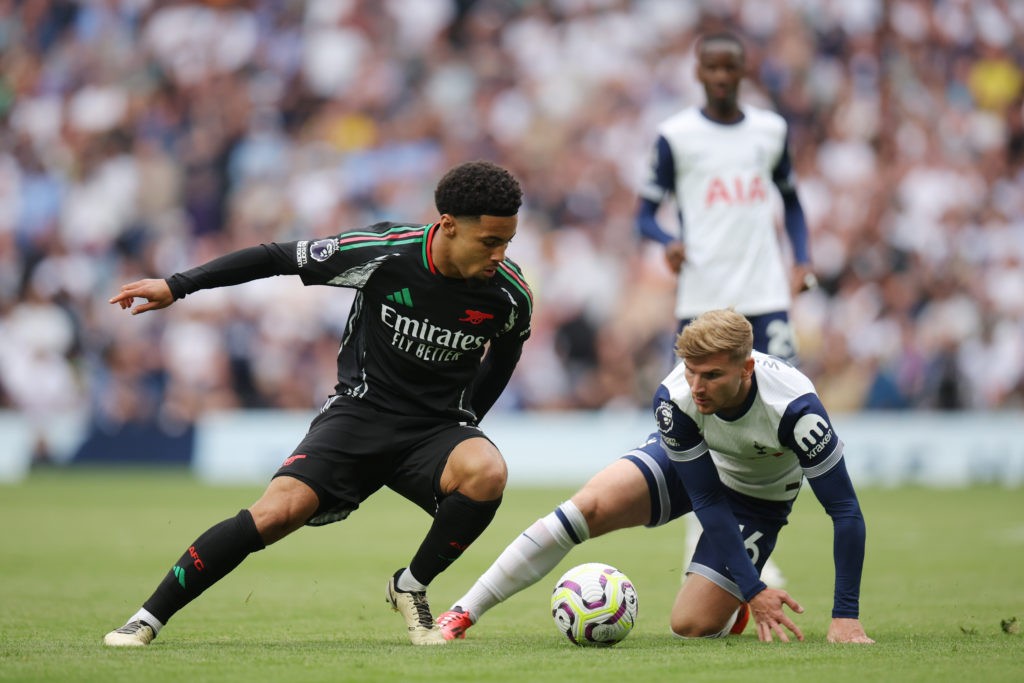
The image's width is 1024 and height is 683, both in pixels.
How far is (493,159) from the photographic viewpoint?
20094mm

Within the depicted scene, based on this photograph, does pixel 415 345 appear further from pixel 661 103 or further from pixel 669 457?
pixel 661 103

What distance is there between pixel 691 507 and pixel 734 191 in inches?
90.6

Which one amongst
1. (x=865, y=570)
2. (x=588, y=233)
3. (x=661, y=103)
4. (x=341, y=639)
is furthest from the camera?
(x=661, y=103)

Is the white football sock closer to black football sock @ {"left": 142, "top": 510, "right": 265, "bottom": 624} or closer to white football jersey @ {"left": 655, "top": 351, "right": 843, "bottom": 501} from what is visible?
white football jersey @ {"left": 655, "top": 351, "right": 843, "bottom": 501}

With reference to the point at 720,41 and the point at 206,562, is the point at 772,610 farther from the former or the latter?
the point at 720,41

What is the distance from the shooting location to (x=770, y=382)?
5.87 metres

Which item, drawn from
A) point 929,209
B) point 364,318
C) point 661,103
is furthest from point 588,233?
point 364,318

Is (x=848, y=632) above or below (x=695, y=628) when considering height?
above

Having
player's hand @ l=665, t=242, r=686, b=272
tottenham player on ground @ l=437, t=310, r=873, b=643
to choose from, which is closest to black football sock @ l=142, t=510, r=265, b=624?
tottenham player on ground @ l=437, t=310, r=873, b=643

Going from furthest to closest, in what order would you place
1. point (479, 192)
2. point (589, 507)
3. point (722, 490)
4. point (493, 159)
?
point (493, 159), point (589, 507), point (722, 490), point (479, 192)

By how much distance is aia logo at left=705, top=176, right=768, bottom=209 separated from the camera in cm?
815

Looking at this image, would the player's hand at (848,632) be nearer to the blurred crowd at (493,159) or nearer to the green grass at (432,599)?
the green grass at (432,599)

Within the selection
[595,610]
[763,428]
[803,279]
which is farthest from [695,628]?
[803,279]

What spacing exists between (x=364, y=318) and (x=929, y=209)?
14.6 m
